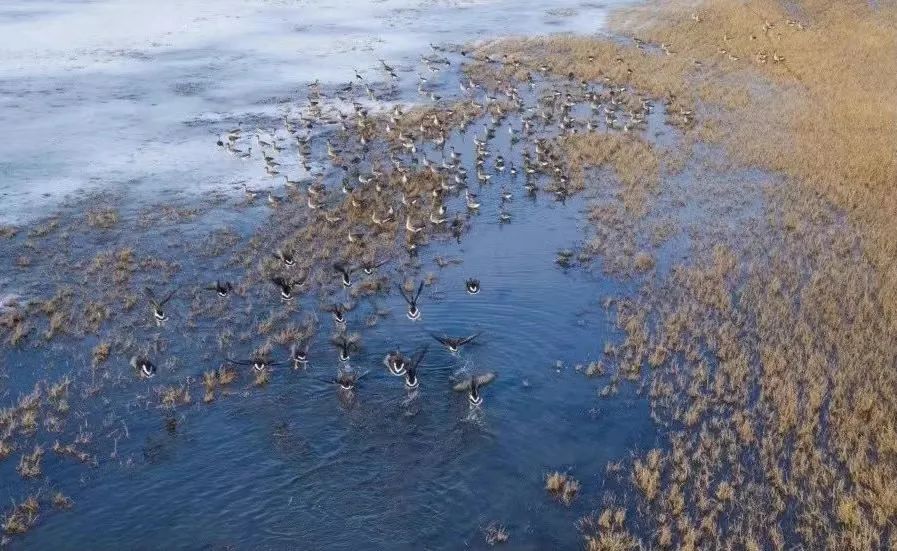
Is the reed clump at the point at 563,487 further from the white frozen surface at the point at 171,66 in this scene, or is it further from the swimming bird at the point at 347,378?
the white frozen surface at the point at 171,66

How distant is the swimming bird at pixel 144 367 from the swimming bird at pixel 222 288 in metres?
3.45

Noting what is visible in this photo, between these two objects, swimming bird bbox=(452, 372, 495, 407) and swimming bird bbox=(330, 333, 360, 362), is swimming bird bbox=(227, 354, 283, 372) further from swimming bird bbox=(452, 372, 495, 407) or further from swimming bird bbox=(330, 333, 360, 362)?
swimming bird bbox=(452, 372, 495, 407)

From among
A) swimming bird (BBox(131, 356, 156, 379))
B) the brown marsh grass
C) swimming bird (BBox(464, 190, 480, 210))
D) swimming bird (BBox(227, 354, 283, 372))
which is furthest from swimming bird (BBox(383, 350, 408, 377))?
swimming bird (BBox(464, 190, 480, 210))

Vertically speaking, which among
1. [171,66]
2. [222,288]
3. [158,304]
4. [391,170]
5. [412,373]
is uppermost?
[412,373]

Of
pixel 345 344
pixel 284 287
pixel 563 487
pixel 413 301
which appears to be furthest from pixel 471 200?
pixel 563 487

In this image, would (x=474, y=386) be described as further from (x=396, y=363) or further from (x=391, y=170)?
(x=391, y=170)

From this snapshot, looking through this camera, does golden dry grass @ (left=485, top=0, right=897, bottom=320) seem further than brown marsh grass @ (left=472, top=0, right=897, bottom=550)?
Yes

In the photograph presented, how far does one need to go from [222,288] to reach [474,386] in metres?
7.87

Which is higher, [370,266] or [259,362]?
[259,362]

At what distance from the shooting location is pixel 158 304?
18.3 m

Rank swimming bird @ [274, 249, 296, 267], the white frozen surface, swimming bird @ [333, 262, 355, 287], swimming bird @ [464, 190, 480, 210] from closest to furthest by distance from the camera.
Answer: swimming bird @ [333, 262, 355, 287]
swimming bird @ [274, 249, 296, 267]
swimming bird @ [464, 190, 480, 210]
the white frozen surface

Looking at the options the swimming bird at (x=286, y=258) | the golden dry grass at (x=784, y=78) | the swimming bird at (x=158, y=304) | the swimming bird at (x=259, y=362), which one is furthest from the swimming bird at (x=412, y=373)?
the golden dry grass at (x=784, y=78)

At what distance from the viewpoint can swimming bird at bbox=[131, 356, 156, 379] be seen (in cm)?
1547

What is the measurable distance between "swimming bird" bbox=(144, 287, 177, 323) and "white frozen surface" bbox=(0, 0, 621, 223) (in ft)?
26.9
